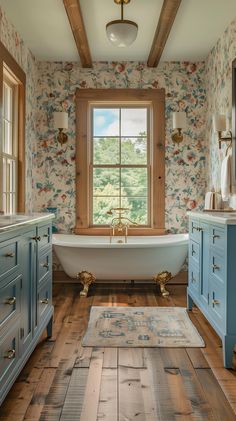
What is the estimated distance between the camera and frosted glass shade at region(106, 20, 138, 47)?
125 inches

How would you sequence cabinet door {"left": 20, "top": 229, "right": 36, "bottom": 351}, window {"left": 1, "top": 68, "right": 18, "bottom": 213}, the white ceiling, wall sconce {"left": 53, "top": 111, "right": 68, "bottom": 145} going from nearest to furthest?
cabinet door {"left": 20, "top": 229, "right": 36, "bottom": 351}, the white ceiling, window {"left": 1, "top": 68, "right": 18, "bottom": 213}, wall sconce {"left": 53, "top": 111, "right": 68, "bottom": 145}

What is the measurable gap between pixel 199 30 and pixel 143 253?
7.63 feet

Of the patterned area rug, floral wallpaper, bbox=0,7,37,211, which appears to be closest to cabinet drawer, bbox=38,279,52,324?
the patterned area rug

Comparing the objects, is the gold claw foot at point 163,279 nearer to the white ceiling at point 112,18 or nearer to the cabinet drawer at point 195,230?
the cabinet drawer at point 195,230

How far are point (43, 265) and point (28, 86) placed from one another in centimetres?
259

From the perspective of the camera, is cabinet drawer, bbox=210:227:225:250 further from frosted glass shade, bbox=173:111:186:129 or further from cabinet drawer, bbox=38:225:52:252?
frosted glass shade, bbox=173:111:186:129

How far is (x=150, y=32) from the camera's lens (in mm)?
3975

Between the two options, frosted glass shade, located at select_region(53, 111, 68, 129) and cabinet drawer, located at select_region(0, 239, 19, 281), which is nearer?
cabinet drawer, located at select_region(0, 239, 19, 281)

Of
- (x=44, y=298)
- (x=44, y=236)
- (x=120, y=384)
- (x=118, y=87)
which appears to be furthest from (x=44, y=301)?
(x=118, y=87)

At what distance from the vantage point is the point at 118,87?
4.84 metres

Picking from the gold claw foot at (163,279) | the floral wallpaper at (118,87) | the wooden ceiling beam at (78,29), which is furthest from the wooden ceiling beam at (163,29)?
the gold claw foot at (163,279)

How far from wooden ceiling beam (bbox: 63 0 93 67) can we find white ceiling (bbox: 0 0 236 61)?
0.29ft

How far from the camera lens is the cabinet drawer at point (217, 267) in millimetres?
2473

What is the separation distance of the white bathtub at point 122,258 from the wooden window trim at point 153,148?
695 mm
